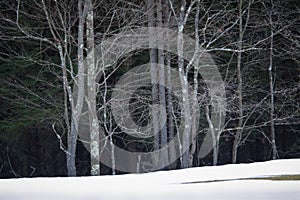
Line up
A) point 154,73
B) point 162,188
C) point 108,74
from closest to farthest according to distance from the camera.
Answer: point 162,188, point 154,73, point 108,74

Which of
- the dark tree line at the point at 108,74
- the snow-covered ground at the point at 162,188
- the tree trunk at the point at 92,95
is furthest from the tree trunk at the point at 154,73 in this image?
the snow-covered ground at the point at 162,188

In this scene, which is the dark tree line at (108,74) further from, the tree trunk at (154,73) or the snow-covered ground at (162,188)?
the snow-covered ground at (162,188)

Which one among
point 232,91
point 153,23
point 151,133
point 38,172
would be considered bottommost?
point 38,172

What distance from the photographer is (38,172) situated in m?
16.5

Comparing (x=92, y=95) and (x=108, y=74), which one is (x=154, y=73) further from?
(x=92, y=95)

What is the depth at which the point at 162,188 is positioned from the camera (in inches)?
204

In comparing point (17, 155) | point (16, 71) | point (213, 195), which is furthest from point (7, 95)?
point (213, 195)

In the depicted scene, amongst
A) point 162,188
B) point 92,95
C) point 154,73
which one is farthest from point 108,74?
point 162,188

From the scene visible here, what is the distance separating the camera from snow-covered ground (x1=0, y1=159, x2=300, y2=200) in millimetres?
4746

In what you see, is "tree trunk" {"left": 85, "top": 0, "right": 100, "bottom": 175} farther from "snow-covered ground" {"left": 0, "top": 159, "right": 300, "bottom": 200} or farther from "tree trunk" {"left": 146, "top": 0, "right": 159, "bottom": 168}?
"snow-covered ground" {"left": 0, "top": 159, "right": 300, "bottom": 200}

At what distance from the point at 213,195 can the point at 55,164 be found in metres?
13.3

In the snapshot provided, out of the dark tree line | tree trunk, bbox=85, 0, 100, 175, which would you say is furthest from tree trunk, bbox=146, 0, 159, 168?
tree trunk, bbox=85, 0, 100, 175

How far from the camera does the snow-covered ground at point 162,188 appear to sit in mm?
4746

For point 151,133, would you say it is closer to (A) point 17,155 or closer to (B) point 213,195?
(A) point 17,155
